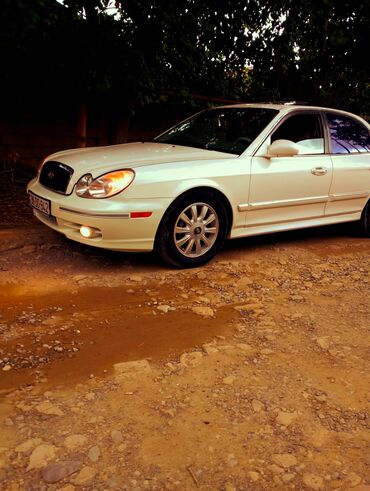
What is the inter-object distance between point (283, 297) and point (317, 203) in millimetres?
1673

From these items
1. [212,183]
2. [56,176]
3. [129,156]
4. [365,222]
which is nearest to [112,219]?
[129,156]

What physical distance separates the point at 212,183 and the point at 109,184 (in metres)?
0.92

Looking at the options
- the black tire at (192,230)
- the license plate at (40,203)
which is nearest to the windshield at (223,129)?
the black tire at (192,230)

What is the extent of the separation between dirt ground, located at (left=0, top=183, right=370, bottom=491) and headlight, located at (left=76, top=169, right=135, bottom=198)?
67 cm

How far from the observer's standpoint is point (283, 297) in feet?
12.9

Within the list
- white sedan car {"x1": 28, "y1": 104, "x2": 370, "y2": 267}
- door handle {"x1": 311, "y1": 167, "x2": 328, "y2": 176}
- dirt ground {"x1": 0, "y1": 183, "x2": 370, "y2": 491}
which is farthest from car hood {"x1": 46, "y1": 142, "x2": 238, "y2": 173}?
door handle {"x1": 311, "y1": 167, "x2": 328, "y2": 176}

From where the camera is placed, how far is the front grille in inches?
169

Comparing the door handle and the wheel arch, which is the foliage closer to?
the wheel arch

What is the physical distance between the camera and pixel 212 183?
4.38 m

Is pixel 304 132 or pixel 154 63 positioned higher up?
pixel 154 63

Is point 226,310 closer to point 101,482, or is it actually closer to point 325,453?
point 325,453

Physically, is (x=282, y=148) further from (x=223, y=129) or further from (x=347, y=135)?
(x=347, y=135)

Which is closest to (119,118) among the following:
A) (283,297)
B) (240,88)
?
(240,88)

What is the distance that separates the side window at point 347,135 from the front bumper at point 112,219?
229cm
